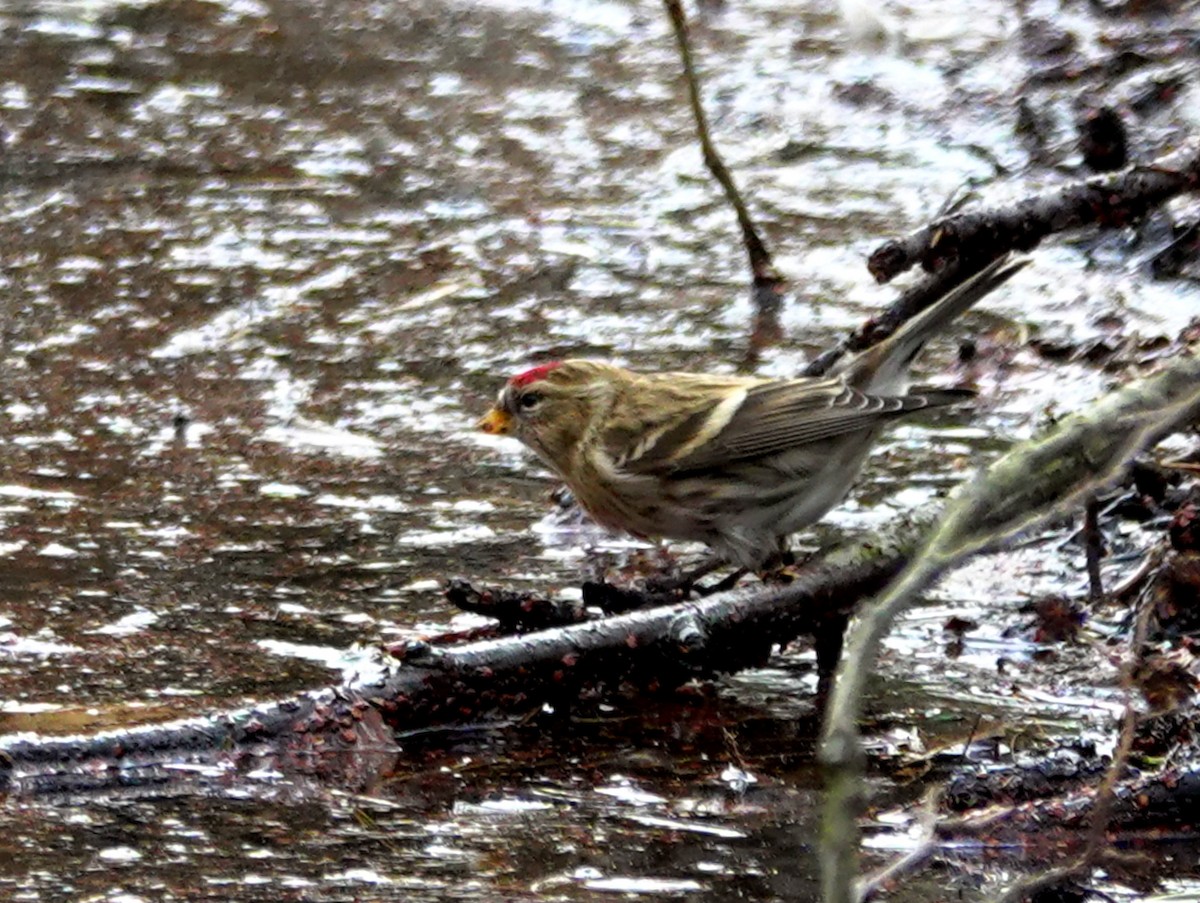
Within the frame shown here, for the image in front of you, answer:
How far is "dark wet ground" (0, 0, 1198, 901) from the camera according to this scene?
4.41 m

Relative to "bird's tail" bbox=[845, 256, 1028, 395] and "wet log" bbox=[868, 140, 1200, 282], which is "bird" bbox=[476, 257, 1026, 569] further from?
"wet log" bbox=[868, 140, 1200, 282]

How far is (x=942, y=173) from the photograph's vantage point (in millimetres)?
9836

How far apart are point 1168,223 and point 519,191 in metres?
3.00

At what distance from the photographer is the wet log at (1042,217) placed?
6.02 m

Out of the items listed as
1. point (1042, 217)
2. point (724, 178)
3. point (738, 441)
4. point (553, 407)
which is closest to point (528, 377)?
point (553, 407)

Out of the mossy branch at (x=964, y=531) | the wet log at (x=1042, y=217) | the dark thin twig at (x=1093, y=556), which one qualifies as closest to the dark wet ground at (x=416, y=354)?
the dark thin twig at (x=1093, y=556)

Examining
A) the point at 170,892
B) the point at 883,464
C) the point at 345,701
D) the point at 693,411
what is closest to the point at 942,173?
the point at 883,464

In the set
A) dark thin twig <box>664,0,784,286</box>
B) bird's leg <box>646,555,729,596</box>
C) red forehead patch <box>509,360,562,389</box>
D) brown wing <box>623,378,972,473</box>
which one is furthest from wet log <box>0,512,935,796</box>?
dark thin twig <box>664,0,784,286</box>

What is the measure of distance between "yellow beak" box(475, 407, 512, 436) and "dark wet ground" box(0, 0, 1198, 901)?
9.8 inches

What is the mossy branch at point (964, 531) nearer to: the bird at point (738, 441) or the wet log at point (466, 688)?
the wet log at point (466, 688)

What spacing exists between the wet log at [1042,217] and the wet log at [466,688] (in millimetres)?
1082

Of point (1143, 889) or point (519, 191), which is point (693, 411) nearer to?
point (1143, 889)

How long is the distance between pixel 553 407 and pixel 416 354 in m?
1.73

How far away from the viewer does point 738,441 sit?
19.6ft
